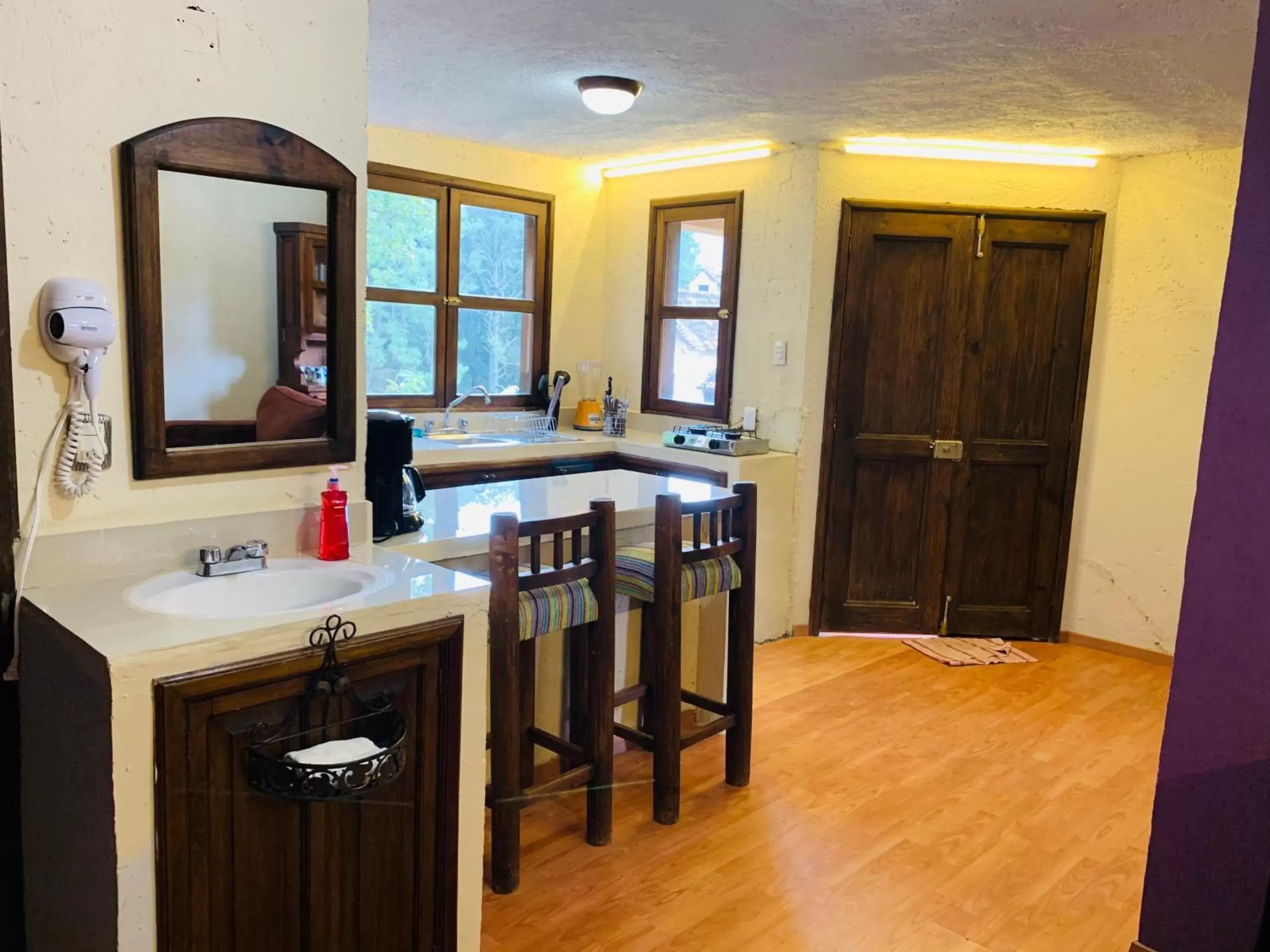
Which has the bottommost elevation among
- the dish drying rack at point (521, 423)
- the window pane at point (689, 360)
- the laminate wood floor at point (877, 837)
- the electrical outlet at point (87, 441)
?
the laminate wood floor at point (877, 837)

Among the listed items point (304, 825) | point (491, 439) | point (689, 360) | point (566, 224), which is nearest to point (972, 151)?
point (689, 360)

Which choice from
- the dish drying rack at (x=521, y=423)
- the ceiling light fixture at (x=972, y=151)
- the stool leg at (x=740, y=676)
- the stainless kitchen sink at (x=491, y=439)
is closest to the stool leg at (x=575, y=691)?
the stool leg at (x=740, y=676)

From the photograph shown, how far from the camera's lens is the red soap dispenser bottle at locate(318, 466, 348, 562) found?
2.15m

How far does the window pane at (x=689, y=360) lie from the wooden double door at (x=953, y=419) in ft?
2.23

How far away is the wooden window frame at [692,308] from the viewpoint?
15.3 ft

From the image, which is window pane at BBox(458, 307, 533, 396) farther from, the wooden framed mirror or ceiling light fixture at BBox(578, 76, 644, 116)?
the wooden framed mirror

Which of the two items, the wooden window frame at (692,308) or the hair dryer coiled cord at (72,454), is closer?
the hair dryer coiled cord at (72,454)

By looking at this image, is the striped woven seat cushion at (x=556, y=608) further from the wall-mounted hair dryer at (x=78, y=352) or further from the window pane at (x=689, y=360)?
the window pane at (x=689, y=360)

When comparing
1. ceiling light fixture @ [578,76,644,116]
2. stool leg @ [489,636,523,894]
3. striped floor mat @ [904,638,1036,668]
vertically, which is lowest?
striped floor mat @ [904,638,1036,668]

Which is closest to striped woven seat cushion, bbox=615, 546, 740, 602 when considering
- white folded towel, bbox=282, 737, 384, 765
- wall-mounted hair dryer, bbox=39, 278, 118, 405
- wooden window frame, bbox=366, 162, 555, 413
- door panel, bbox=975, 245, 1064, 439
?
white folded towel, bbox=282, 737, 384, 765

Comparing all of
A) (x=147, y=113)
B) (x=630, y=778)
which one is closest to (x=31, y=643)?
(x=147, y=113)

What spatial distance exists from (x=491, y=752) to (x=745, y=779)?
98 cm

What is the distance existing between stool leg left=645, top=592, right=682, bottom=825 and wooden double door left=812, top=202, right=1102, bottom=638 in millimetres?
1938

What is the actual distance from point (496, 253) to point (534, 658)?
2846 mm
